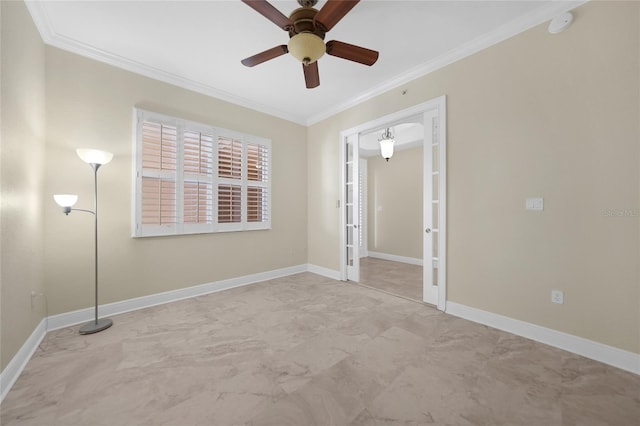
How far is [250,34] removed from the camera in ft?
8.05

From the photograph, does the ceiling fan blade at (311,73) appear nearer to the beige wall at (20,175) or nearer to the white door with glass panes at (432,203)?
the white door with glass panes at (432,203)

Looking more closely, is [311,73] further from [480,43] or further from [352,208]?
[352,208]

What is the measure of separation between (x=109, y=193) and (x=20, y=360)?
163 centimetres

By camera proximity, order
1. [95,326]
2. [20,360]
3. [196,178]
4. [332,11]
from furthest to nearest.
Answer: [196,178] < [95,326] < [20,360] < [332,11]

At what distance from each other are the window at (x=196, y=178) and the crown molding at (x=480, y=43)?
2066mm

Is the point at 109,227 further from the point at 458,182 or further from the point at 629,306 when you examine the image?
the point at 629,306

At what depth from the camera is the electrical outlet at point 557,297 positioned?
212 cm

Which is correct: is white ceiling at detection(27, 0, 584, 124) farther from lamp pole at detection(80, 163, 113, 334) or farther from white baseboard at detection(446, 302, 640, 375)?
white baseboard at detection(446, 302, 640, 375)

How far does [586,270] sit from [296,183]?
388cm

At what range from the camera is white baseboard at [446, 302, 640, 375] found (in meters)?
1.83

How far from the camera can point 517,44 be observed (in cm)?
234

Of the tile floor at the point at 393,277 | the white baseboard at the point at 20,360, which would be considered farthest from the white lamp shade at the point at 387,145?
the white baseboard at the point at 20,360

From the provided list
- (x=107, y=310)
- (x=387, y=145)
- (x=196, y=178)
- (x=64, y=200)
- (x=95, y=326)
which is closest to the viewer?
(x=64, y=200)

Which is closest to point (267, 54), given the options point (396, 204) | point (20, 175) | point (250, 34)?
point (250, 34)
